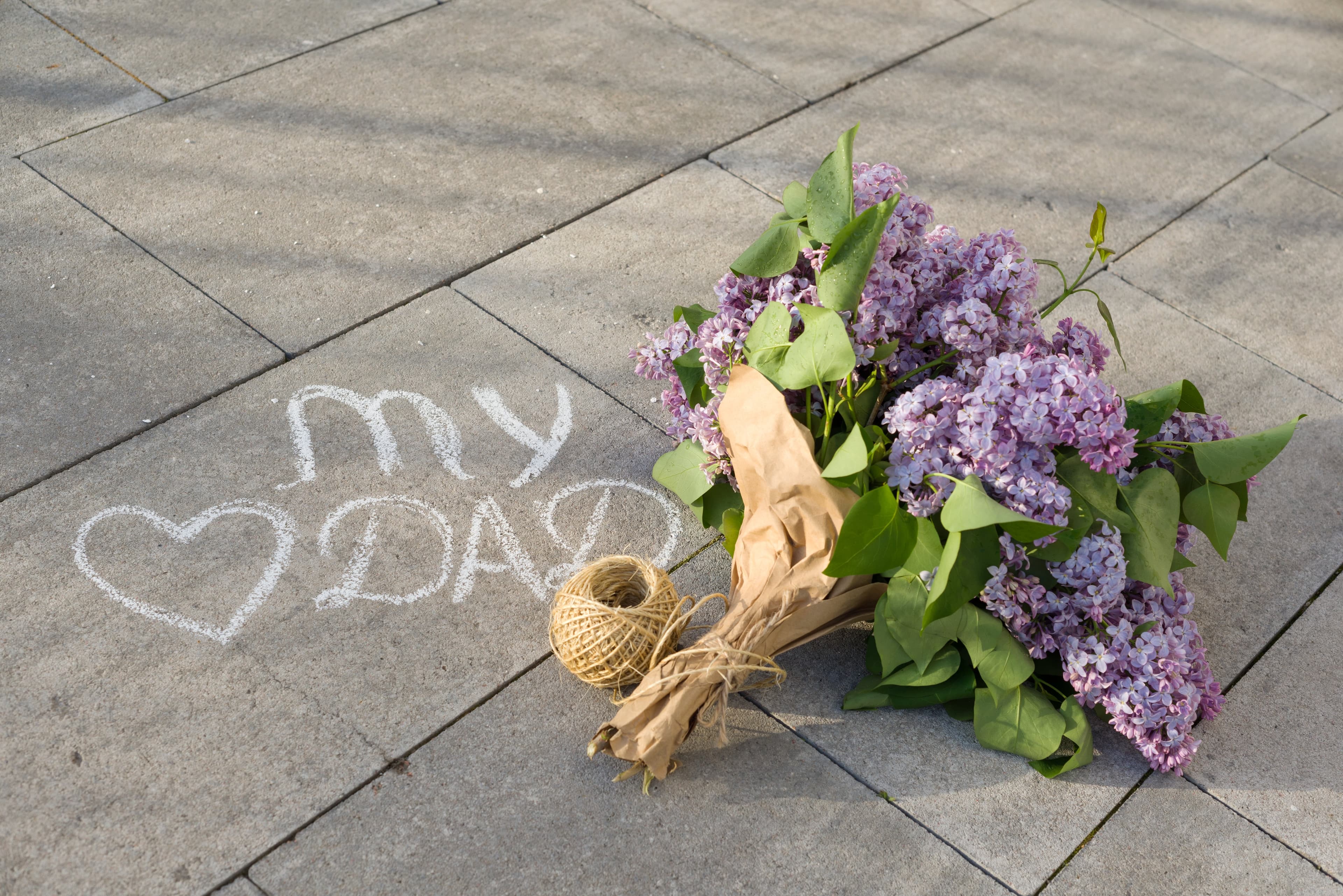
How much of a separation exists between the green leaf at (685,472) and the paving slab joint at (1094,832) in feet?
3.82

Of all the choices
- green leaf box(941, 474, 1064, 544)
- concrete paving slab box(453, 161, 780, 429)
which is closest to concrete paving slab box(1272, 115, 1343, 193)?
concrete paving slab box(453, 161, 780, 429)

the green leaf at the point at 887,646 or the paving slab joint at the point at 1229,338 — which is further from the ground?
the green leaf at the point at 887,646

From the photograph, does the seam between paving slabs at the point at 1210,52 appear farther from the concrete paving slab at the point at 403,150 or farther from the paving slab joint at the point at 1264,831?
the paving slab joint at the point at 1264,831

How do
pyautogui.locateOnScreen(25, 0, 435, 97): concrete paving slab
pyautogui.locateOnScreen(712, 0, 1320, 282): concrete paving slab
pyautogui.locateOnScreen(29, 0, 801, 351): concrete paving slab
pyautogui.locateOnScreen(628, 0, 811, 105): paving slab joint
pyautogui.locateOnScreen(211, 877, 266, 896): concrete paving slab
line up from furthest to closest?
pyautogui.locateOnScreen(628, 0, 811, 105): paving slab joint → pyautogui.locateOnScreen(712, 0, 1320, 282): concrete paving slab → pyautogui.locateOnScreen(25, 0, 435, 97): concrete paving slab → pyautogui.locateOnScreen(29, 0, 801, 351): concrete paving slab → pyautogui.locateOnScreen(211, 877, 266, 896): concrete paving slab

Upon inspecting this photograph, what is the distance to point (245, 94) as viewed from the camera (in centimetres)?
441

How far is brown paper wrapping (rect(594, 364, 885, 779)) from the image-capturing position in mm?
2551

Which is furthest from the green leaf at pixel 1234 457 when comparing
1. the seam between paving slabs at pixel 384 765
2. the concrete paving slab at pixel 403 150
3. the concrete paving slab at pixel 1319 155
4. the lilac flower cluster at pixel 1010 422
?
the concrete paving slab at pixel 1319 155

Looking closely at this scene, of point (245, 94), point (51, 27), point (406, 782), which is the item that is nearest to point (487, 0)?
point (245, 94)

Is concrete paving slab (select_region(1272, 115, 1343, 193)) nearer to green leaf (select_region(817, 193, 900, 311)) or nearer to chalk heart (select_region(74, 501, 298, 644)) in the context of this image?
green leaf (select_region(817, 193, 900, 311))

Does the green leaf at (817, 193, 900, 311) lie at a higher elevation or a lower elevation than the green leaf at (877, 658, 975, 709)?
higher

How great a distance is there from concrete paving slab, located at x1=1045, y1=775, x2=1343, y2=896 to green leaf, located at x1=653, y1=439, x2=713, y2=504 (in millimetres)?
1204

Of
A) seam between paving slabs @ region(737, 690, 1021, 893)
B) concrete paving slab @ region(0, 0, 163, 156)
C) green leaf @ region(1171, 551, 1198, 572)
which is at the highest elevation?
concrete paving slab @ region(0, 0, 163, 156)

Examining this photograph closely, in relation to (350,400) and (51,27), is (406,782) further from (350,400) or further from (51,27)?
(51,27)

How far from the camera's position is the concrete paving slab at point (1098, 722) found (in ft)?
8.71
